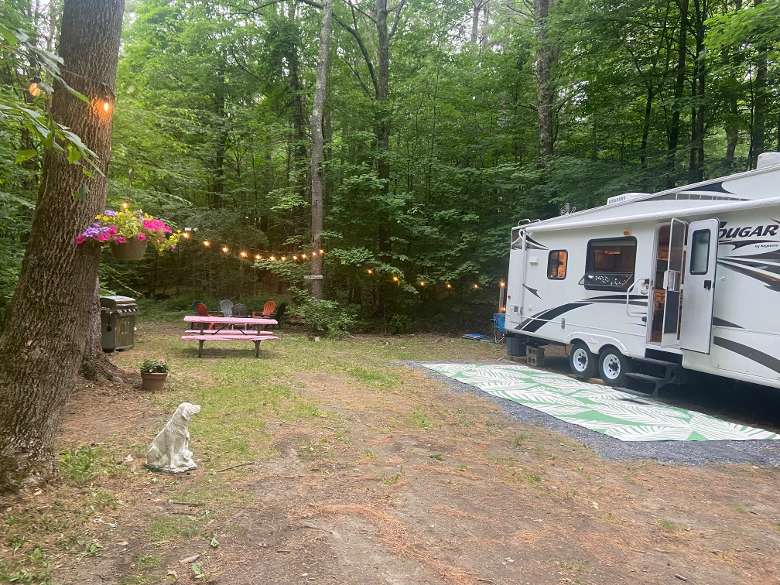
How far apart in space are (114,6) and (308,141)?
36.3ft

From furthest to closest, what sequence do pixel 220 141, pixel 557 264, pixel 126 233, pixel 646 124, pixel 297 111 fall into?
pixel 220 141 < pixel 297 111 < pixel 646 124 < pixel 557 264 < pixel 126 233

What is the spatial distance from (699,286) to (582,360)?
2.64 metres

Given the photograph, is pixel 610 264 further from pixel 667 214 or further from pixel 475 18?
pixel 475 18

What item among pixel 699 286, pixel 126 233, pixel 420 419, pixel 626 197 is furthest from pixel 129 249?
pixel 626 197

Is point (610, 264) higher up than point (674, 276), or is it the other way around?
point (610, 264)

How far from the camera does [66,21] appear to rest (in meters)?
3.77

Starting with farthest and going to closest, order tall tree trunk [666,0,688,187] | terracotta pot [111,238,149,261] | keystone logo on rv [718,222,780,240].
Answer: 1. tall tree trunk [666,0,688,187]
2. keystone logo on rv [718,222,780,240]
3. terracotta pot [111,238,149,261]

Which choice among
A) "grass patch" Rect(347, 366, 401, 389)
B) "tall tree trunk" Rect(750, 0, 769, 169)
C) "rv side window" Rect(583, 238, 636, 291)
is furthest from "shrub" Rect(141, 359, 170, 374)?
"tall tree trunk" Rect(750, 0, 769, 169)

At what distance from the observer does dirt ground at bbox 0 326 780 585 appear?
2.76m

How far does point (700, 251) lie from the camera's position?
6.95 metres

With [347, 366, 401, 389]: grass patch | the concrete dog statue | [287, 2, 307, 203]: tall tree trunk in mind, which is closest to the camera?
the concrete dog statue

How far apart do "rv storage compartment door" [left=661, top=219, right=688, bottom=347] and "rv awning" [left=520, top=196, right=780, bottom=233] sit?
9.1 inches

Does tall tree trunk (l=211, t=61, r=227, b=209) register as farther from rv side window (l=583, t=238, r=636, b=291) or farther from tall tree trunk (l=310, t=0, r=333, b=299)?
rv side window (l=583, t=238, r=636, b=291)

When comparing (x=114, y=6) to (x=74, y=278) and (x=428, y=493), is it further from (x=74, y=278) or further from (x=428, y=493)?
(x=428, y=493)
